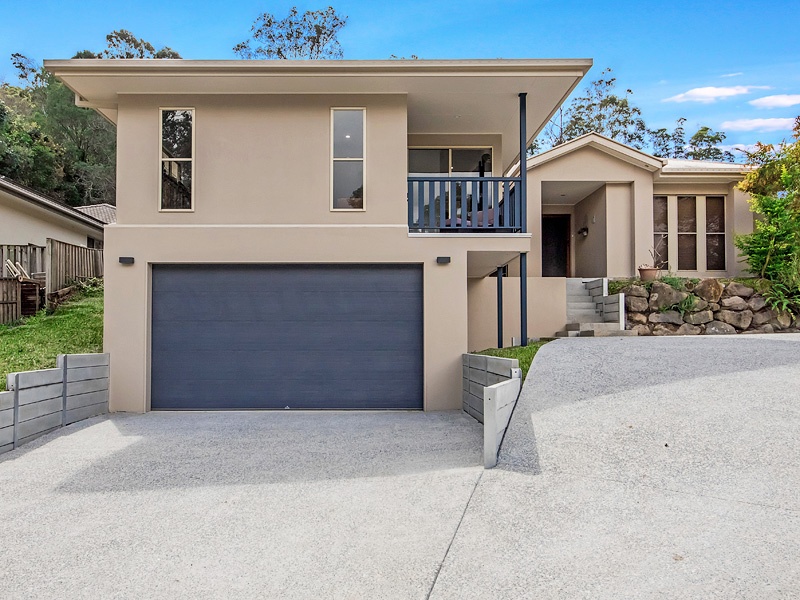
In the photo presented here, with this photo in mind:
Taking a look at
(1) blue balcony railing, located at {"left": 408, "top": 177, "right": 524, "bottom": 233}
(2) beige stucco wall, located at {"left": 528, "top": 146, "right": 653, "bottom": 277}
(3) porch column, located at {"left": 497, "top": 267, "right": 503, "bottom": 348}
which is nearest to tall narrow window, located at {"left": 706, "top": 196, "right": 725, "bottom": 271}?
(2) beige stucco wall, located at {"left": 528, "top": 146, "right": 653, "bottom": 277}

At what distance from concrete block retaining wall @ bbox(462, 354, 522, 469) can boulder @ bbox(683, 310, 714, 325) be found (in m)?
5.86

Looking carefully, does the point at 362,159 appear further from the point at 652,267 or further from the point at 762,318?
the point at 762,318

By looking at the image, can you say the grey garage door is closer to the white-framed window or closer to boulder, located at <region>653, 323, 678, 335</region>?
boulder, located at <region>653, 323, 678, 335</region>

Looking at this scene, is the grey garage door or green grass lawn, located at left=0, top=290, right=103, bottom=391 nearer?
green grass lawn, located at left=0, top=290, right=103, bottom=391

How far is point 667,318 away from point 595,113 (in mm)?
21315

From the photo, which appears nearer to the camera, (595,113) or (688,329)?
(688,329)

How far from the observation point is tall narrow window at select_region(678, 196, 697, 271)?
49.4 ft

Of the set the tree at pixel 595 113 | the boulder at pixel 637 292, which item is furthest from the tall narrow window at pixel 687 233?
the tree at pixel 595 113

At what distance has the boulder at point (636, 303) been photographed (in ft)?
40.3

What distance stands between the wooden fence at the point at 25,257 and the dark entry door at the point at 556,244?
1261 centimetres

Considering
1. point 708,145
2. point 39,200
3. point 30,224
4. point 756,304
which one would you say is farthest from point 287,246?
point 708,145

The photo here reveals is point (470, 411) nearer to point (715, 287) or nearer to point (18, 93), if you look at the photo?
point (715, 287)

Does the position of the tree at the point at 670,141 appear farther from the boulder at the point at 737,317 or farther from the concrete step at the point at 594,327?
the concrete step at the point at 594,327

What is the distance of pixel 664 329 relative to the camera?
12203 millimetres
